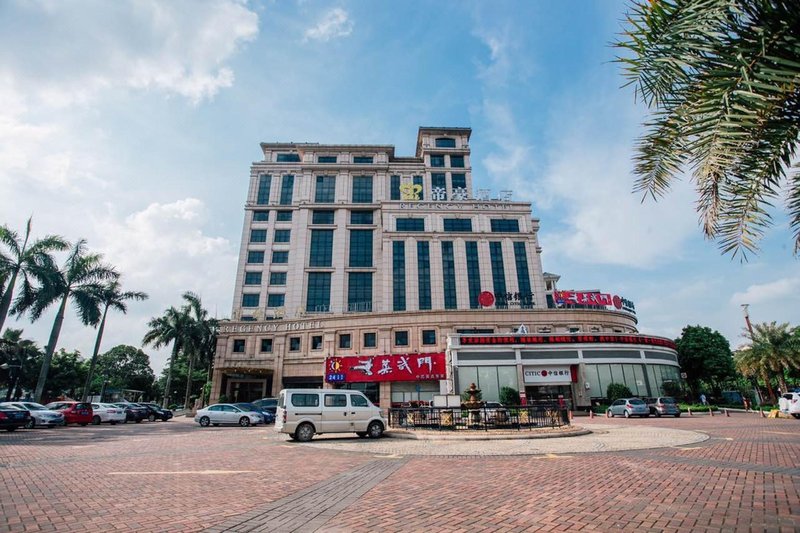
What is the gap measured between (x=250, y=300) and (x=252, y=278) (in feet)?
10.9

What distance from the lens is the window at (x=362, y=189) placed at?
6319 cm

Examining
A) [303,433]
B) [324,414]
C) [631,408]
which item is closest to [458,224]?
[631,408]

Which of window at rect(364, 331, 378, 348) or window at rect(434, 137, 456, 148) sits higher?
window at rect(434, 137, 456, 148)

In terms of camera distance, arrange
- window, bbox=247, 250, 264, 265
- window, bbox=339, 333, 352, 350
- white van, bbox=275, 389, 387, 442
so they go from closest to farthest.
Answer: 1. white van, bbox=275, 389, 387, 442
2. window, bbox=339, 333, 352, 350
3. window, bbox=247, 250, 264, 265

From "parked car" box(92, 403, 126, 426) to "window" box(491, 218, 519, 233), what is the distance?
43.9 m

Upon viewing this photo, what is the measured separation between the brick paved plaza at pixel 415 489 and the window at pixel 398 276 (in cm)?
3731

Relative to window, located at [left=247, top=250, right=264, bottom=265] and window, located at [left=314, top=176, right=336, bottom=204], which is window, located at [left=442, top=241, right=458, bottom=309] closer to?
window, located at [left=314, top=176, right=336, bottom=204]

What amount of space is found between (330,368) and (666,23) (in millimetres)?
40619

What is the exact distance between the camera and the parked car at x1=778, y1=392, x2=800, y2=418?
73.7 ft

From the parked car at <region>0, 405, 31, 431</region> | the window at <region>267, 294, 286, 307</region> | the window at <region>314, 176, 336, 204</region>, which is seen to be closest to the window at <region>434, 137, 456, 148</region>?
the window at <region>314, 176, 336, 204</region>

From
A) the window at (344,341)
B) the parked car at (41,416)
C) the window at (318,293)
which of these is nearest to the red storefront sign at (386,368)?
the window at (344,341)

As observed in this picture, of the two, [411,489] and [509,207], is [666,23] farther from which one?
[509,207]

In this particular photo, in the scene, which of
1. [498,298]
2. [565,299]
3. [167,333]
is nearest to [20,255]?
[167,333]

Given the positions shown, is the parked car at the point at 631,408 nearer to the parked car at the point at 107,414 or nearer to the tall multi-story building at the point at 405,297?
the tall multi-story building at the point at 405,297
